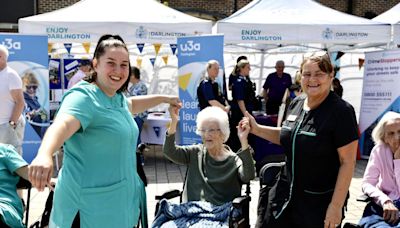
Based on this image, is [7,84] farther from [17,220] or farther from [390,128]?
[390,128]

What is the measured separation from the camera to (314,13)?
25.0 feet

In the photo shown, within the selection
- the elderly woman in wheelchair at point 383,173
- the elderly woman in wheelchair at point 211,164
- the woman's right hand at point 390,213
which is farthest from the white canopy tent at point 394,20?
the elderly woman in wheelchair at point 211,164

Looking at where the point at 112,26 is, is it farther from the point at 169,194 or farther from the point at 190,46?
the point at 169,194

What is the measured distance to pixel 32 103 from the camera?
622 centimetres

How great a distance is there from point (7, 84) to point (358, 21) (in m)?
5.78

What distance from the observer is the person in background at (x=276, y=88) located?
8484 mm

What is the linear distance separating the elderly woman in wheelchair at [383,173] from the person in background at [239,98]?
10.6 ft

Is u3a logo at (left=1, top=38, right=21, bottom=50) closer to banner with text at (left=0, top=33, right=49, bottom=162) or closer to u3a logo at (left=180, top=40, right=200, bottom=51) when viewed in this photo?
banner with text at (left=0, top=33, right=49, bottom=162)

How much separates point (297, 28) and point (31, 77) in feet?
13.9

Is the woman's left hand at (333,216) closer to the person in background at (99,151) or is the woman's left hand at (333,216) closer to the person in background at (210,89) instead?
the person in background at (99,151)

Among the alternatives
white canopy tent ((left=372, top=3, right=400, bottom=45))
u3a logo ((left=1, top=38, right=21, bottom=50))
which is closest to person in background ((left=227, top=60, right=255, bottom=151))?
white canopy tent ((left=372, top=3, right=400, bottom=45))

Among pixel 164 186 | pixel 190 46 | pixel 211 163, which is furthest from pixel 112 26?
pixel 211 163

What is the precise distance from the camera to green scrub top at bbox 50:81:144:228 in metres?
1.78

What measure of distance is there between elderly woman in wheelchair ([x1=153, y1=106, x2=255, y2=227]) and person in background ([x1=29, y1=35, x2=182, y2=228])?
1071 mm
